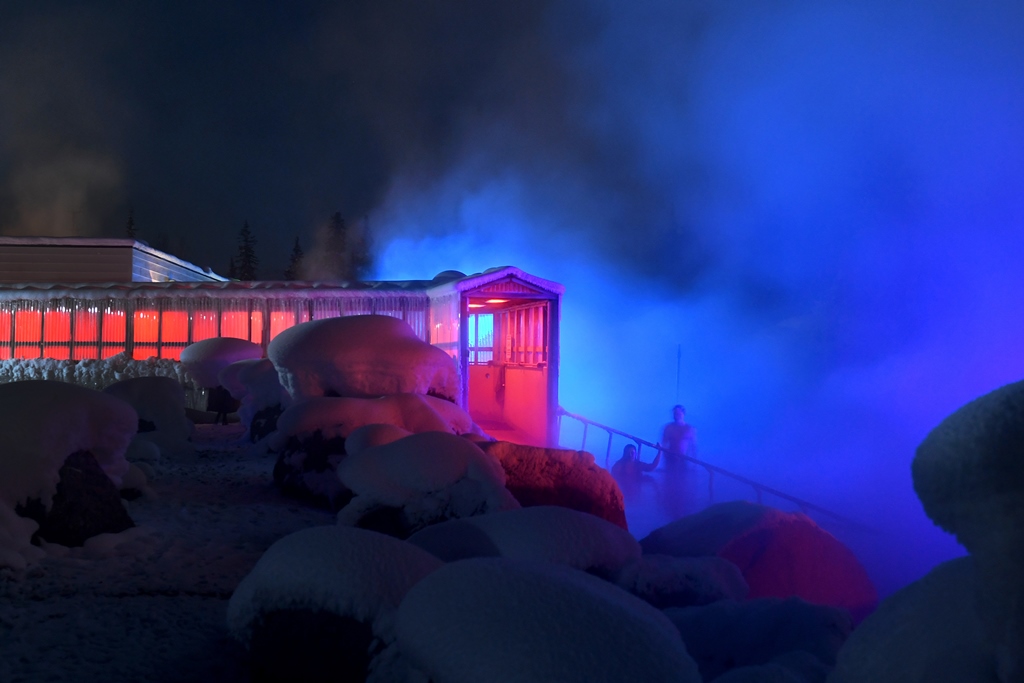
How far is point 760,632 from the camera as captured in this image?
2770 mm

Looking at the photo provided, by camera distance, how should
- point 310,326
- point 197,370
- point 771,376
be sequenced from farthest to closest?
point 771,376, point 197,370, point 310,326

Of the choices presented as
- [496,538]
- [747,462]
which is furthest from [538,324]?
[747,462]

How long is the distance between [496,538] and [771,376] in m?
35.0

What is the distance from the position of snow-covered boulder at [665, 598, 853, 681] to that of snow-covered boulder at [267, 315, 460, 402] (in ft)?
15.6

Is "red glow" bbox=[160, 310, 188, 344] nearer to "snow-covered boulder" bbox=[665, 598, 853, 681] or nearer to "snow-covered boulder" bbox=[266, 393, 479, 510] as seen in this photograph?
"snow-covered boulder" bbox=[266, 393, 479, 510]

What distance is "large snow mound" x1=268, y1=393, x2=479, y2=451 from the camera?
630cm

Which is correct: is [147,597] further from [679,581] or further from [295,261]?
[295,261]

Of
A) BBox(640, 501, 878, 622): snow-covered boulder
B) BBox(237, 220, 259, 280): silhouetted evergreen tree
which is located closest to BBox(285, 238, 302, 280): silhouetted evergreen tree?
BBox(237, 220, 259, 280): silhouetted evergreen tree

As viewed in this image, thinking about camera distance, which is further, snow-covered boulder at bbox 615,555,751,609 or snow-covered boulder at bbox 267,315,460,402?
snow-covered boulder at bbox 267,315,460,402

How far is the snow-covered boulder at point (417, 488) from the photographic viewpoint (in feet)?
15.6

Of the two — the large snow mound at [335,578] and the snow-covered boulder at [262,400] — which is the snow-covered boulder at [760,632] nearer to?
the large snow mound at [335,578]

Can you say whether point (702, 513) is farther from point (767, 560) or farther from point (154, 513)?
point (154, 513)

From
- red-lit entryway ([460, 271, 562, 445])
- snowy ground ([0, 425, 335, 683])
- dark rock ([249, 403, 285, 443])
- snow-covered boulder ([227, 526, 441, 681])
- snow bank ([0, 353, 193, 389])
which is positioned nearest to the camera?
snow-covered boulder ([227, 526, 441, 681])

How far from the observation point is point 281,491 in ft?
20.0
